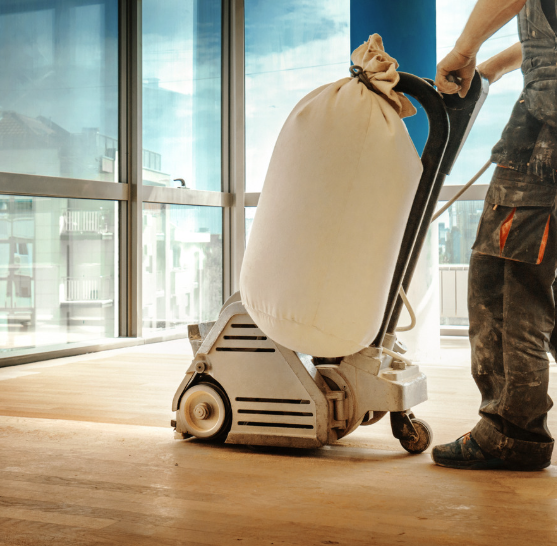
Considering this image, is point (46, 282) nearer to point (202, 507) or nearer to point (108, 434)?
point (108, 434)

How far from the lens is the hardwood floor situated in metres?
1.20

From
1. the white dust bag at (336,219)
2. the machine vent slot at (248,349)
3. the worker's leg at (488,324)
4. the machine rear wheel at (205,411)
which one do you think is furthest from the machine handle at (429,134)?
the machine rear wheel at (205,411)

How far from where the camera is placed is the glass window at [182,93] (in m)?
5.10

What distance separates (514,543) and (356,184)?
726mm

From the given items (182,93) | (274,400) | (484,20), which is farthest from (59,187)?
(484,20)

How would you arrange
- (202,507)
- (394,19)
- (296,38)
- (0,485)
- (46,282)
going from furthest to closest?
(296,38) → (46,282) → (394,19) → (0,485) → (202,507)

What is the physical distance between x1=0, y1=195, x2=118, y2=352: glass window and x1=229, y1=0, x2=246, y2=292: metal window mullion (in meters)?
1.19

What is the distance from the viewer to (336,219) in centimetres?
135

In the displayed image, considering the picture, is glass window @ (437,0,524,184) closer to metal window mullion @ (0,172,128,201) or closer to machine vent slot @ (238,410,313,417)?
Answer: metal window mullion @ (0,172,128,201)

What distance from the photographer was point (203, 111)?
18.4 feet

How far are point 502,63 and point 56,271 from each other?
11.0 ft

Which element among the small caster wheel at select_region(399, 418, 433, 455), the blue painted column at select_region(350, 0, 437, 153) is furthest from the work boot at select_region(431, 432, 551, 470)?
the blue painted column at select_region(350, 0, 437, 153)

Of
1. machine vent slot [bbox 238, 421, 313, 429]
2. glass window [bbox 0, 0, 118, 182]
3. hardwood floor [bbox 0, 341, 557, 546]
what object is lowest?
hardwood floor [bbox 0, 341, 557, 546]

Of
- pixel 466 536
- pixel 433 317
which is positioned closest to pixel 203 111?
pixel 433 317
